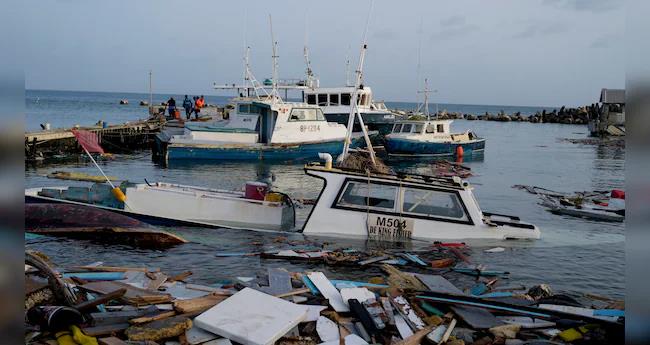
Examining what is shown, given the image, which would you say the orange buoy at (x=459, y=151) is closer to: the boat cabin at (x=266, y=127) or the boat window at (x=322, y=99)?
the boat cabin at (x=266, y=127)

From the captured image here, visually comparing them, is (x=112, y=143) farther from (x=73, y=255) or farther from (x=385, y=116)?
(x=73, y=255)

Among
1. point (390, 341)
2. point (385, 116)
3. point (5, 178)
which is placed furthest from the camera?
point (385, 116)

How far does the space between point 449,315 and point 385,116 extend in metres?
36.6

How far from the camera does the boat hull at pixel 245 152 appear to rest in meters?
31.8

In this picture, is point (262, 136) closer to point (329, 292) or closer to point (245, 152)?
point (245, 152)

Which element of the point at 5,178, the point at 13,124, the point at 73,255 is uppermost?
the point at 13,124

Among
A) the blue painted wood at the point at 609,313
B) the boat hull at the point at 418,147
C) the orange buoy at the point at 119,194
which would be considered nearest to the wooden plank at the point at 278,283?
the blue painted wood at the point at 609,313

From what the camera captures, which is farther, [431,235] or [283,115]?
[283,115]

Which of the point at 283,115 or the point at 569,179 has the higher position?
the point at 283,115

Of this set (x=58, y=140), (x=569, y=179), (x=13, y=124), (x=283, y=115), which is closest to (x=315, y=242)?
(x=13, y=124)

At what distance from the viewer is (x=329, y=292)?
796cm

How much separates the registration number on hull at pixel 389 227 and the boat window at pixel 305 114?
72.2 feet

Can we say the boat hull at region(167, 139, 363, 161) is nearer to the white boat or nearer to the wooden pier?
the wooden pier

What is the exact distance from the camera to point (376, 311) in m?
7.02
